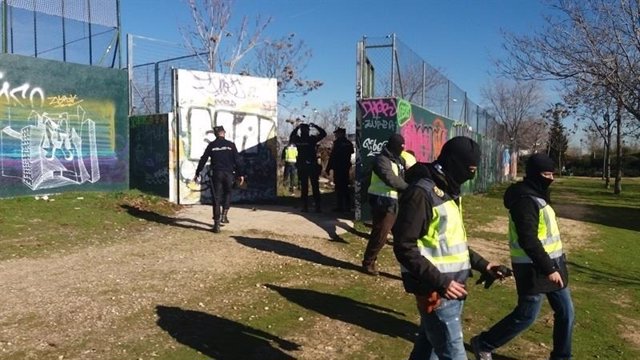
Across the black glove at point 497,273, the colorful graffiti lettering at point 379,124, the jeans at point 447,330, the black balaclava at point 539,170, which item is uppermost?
the colorful graffiti lettering at point 379,124

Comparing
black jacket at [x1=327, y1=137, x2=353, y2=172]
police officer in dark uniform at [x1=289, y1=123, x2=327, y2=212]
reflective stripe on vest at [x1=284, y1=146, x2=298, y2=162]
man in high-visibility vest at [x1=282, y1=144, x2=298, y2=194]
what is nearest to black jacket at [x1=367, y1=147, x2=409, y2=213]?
black jacket at [x1=327, y1=137, x2=353, y2=172]

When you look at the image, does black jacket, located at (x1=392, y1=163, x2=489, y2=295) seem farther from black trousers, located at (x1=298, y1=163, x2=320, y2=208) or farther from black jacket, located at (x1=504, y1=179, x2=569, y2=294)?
black trousers, located at (x1=298, y1=163, x2=320, y2=208)

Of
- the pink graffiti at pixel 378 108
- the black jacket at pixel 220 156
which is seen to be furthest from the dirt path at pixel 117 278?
the pink graffiti at pixel 378 108

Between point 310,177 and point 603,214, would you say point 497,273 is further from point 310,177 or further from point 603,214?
point 603,214

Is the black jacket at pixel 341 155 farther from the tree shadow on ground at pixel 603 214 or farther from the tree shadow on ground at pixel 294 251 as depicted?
the tree shadow on ground at pixel 603 214

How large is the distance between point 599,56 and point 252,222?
9861 mm

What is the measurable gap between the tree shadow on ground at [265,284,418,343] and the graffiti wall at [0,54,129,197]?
7.60 m

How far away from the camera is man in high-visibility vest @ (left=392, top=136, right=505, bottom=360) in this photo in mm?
3256

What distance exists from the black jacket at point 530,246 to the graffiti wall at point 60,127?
10.6 metres

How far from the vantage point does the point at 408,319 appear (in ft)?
19.6

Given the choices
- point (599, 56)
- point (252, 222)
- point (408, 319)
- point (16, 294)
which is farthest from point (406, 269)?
point (599, 56)

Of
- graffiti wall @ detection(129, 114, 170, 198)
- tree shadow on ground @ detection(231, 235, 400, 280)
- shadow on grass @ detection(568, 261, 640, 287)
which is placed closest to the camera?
shadow on grass @ detection(568, 261, 640, 287)

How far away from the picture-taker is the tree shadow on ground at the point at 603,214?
15.2m

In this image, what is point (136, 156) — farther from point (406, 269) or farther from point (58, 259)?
point (406, 269)
